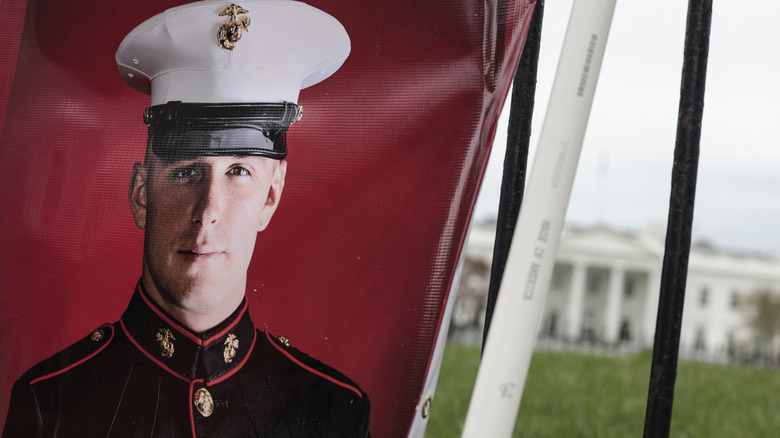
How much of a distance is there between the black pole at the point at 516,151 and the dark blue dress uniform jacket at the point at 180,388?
0.58 feet

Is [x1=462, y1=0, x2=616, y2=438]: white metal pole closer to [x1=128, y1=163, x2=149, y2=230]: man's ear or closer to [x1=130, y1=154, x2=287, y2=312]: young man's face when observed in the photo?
[x1=130, y1=154, x2=287, y2=312]: young man's face

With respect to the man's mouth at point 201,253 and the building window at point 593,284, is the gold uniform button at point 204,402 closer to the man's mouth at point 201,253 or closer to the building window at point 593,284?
the man's mouth at point 201,253

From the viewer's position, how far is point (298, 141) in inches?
26.7

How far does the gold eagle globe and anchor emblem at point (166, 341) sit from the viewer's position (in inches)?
26.7

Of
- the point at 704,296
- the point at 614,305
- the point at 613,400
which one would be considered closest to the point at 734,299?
the point at 704,296

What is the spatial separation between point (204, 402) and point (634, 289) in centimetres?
2035

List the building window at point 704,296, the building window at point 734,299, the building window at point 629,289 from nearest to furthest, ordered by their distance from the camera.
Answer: the building window at point 734,299
the building window at point 704,296
the building window at point 629,289

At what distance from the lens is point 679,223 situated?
23.5 inches

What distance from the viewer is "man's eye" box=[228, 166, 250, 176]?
0.69m

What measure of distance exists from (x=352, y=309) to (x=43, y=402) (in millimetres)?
349

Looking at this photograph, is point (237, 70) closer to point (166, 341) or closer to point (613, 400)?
point (166, 341)

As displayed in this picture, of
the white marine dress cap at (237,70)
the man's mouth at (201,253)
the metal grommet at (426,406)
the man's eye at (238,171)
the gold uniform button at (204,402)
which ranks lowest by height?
the gold uniform button at (204,402)

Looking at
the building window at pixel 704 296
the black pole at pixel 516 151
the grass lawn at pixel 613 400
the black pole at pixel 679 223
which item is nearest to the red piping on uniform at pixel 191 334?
the black pole at pixel 516 151

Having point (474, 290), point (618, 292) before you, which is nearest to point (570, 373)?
point (474, 290)
